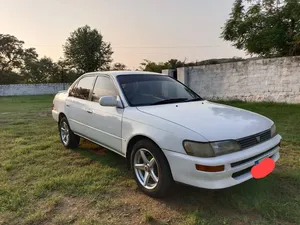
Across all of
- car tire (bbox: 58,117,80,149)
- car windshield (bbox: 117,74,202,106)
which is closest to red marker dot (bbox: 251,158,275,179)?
car windshield (bbox: 117,74,202,106)

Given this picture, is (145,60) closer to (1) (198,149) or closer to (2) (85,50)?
(2) (85,50)

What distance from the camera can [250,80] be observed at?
942 centimetres

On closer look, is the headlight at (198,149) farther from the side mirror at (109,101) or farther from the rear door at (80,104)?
the rear door at (80,104)

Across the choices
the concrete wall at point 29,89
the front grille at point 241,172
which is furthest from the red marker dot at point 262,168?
the concrete wall at point 29,89

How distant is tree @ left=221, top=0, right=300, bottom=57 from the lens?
34.2ft

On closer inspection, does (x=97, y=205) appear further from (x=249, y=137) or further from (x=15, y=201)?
(x=249, y=137)

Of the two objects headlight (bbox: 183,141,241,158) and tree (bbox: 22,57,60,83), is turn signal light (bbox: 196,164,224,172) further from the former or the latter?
tree (bbox: 22,57,60,83)

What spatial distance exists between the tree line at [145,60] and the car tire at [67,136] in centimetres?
871

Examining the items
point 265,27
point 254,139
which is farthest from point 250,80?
point 254,139

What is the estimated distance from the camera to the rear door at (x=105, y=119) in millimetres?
3199

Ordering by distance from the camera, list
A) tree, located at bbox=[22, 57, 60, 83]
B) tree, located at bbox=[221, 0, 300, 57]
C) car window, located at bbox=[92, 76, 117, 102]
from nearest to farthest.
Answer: car window, located at bbox=[92, 76, 117, 102] < tree, located at bbox=[221, 0, 300, 57] < tree, located at bbox=[22, 57, 60, 83]

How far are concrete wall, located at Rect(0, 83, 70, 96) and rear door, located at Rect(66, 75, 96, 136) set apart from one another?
23926 mm

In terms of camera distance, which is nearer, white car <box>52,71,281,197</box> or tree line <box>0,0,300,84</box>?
white car <box>52,71,281,197</box>

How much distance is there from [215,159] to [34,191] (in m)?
2.26
